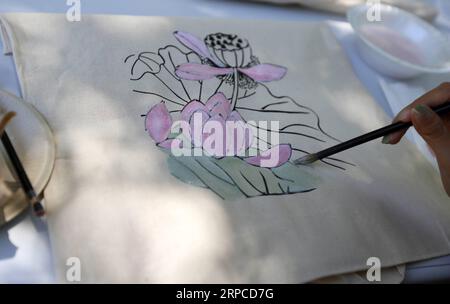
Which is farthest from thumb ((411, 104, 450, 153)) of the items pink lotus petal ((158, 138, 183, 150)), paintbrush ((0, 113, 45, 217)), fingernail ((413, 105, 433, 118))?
paintbrush ((0, 113, 45, 217))

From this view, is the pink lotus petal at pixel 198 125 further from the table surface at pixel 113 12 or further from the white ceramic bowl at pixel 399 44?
the white ceramic bowl at pixel 399 44

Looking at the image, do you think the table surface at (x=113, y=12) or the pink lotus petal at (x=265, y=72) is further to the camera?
the pink lotus petal at (x=265, y=72)

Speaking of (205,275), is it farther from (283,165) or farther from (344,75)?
(344,75)

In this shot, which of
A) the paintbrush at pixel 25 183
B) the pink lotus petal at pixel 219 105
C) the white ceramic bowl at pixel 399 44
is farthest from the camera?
the white ceramic bowl at pixel 399 44

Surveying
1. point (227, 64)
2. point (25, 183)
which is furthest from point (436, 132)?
point (25, 183)

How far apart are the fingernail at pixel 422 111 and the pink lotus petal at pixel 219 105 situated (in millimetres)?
166

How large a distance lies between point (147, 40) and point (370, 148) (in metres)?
0.26

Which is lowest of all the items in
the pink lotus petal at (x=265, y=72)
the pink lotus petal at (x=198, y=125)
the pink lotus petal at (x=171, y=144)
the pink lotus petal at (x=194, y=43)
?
the pink lotus petal at (x=171, y=144)

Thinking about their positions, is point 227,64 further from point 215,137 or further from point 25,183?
point 25,183

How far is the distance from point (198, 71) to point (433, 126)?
0.23 metres

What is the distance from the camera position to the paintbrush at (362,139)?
369 mm

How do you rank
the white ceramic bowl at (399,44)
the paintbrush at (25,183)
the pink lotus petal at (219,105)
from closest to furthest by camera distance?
the paintbrush at (25,183)
the pink lotus petal at (219,105)
the white ceramic bowl at (399,44)

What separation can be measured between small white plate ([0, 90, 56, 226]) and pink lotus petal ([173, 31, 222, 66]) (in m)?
0.18

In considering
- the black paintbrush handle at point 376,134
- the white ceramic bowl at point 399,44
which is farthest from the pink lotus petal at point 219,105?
the white ceramic bowl at point 399,44
